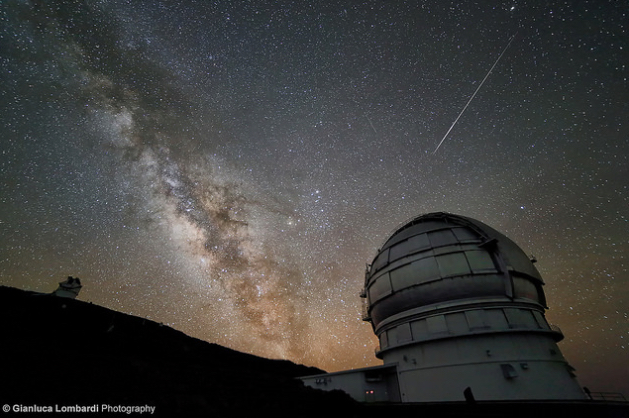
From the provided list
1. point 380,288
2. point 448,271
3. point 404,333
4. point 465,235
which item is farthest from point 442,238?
point 404,333

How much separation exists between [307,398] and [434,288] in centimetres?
1038

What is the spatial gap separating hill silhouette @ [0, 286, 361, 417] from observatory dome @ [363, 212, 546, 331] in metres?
9.25

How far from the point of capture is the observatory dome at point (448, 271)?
1451 centimetres

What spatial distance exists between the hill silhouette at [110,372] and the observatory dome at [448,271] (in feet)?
30.3

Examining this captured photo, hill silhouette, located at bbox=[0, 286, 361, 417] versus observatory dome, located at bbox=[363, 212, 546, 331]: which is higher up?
observatory dome, located at bbox=[363, 212, 546, 331]

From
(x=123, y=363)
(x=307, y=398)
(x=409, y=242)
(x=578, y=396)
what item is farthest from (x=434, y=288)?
(x=123, y=363)

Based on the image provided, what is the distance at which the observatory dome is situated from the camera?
1451 cm

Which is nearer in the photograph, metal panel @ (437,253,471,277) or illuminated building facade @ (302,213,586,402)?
illuminated building facade @ (302,213,586,402)

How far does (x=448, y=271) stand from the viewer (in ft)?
49.3

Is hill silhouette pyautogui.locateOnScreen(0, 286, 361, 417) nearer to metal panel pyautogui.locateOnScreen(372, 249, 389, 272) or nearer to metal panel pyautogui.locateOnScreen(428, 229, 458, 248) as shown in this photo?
metal panel pyautogui.locateOnScreen(372, 249, 389, 272)

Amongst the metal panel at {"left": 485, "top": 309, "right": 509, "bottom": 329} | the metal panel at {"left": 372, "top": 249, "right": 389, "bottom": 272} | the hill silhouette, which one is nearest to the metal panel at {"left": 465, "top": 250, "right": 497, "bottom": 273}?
the metal panel at {"left": 485, "top": 309, "right": 509, "bottom": 329}

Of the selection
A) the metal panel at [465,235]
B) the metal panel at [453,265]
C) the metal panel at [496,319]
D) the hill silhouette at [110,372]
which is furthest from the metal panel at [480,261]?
the hill silhouette at [110,372]

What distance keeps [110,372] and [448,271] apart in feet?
50.8

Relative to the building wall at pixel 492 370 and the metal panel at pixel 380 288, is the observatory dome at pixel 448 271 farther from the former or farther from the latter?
the building wall at pixel 492 370
